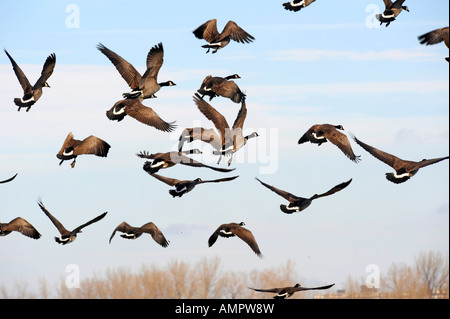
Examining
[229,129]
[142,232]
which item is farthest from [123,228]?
[229,129]

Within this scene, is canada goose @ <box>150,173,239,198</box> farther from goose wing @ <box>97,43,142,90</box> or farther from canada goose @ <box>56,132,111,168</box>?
goose wing @ <box>97,43,142,90</box>

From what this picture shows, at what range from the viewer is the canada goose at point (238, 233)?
23.1 metres

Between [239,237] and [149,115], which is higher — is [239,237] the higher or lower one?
the lower one

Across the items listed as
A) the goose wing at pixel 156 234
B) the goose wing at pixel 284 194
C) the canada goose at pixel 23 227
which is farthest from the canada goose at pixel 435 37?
the canada goose at pixel 23 227

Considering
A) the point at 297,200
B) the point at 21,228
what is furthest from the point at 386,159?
the point at 21,228

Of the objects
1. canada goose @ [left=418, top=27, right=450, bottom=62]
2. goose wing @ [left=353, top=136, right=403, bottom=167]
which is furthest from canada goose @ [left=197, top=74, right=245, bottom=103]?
canada goose @ [left=418, top=27, right=450, bottom=62]

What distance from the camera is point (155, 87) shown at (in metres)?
23.8

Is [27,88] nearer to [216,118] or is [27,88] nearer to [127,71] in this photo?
[127,71]

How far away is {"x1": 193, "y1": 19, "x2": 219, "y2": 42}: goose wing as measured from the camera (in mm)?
26156

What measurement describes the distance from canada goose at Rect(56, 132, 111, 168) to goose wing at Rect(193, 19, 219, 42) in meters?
5.37

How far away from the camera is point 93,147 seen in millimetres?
22625

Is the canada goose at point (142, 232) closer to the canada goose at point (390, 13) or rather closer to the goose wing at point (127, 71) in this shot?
the goose wing at point (127, 71)
